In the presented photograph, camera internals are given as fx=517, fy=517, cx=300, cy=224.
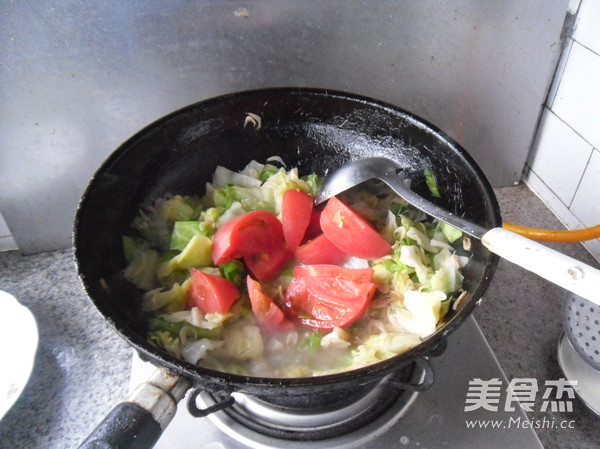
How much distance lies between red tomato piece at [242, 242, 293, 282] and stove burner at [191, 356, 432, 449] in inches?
8.2

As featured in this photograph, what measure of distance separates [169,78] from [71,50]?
0.18 meters

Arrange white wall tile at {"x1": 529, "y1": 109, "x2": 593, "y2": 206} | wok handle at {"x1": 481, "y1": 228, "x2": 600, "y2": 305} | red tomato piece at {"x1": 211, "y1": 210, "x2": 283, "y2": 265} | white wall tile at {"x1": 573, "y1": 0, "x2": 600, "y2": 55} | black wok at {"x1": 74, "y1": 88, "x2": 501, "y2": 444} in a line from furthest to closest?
white wall tile at {"x1": 529, "y1": 109, "x2": 593, "y2": 206} < white wall tile at {"x1": 573, "y1": 0, "x2": 600, "y2": 55} < red tomato piece at {"x1": 211, "y1": 210, "x2": 283, "y2": 265} < black wok at {"x1": 74, "y1": 88, "x2": 501, "y2": 444} < wok handle at {"x1": 481, "y1": 228, "x2": 600, "y2": 305}

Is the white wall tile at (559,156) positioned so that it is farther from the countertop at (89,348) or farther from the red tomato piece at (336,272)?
the red tomato piece at (336,272)

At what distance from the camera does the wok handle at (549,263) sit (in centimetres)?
55

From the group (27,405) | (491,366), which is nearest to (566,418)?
(491,366)

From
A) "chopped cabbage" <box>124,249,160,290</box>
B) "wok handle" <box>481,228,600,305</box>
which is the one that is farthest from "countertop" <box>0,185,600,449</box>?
"wok handle" <box>481,228,600,305</box>

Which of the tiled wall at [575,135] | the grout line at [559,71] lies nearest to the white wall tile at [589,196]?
the tiled wall at [575,135]

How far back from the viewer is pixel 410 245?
2.94ft

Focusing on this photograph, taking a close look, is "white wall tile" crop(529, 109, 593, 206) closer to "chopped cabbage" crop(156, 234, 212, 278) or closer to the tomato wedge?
the tomato wedge

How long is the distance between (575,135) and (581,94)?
88mm

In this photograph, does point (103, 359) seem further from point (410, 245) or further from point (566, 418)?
point (566, 418)

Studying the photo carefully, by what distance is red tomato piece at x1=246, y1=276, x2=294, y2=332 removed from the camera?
839mm

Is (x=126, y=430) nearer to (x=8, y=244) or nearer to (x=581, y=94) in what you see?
(x=8, y=244)

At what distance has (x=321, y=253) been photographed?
0.91 m
